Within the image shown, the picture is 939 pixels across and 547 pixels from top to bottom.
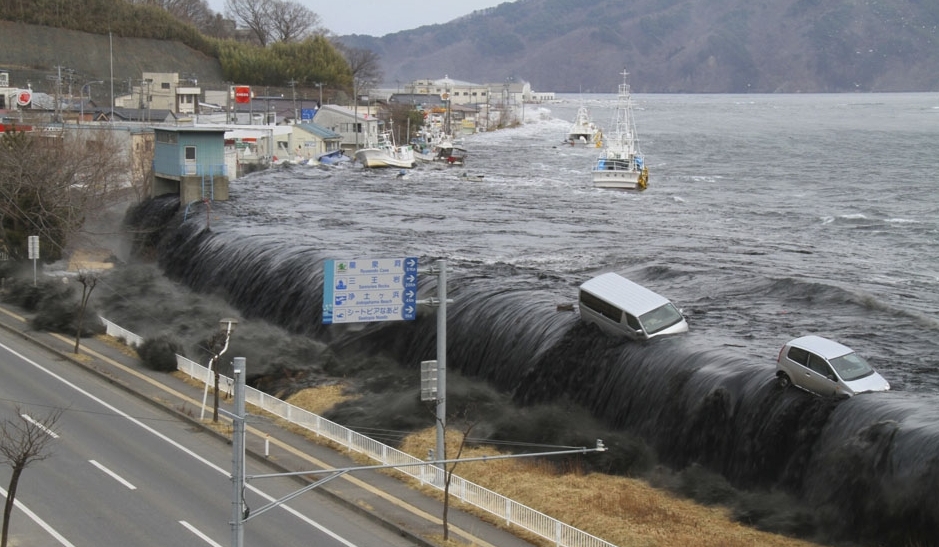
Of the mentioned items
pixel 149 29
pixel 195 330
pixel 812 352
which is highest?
pixel 149 29

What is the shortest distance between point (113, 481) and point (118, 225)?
1750 inches

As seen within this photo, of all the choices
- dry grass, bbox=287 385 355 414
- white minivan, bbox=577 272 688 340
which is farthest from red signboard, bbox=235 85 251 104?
white minivan, bbox=577 272 688 340

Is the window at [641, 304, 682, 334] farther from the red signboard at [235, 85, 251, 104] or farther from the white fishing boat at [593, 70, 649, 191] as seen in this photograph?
the red signboard at [235, 85, 251, 104]

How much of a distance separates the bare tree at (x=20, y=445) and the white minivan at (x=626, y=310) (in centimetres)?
1505

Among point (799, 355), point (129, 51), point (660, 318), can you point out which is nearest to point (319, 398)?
point (660, 318)

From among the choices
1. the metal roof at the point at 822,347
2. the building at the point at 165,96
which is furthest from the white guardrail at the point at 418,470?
the building at the point at 165,96

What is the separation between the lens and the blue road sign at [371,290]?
25297 millimetres

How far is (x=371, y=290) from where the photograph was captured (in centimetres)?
2573

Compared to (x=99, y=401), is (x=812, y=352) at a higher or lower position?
higher

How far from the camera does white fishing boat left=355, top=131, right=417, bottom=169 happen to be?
4136 inches

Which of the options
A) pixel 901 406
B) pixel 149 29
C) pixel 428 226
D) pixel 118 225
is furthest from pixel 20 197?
pixel 149 29

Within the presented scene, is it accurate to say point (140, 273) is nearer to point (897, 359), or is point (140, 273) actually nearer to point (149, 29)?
point (897, 359)

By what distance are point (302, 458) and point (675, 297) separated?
18.2 m

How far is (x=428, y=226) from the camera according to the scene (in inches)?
2477
